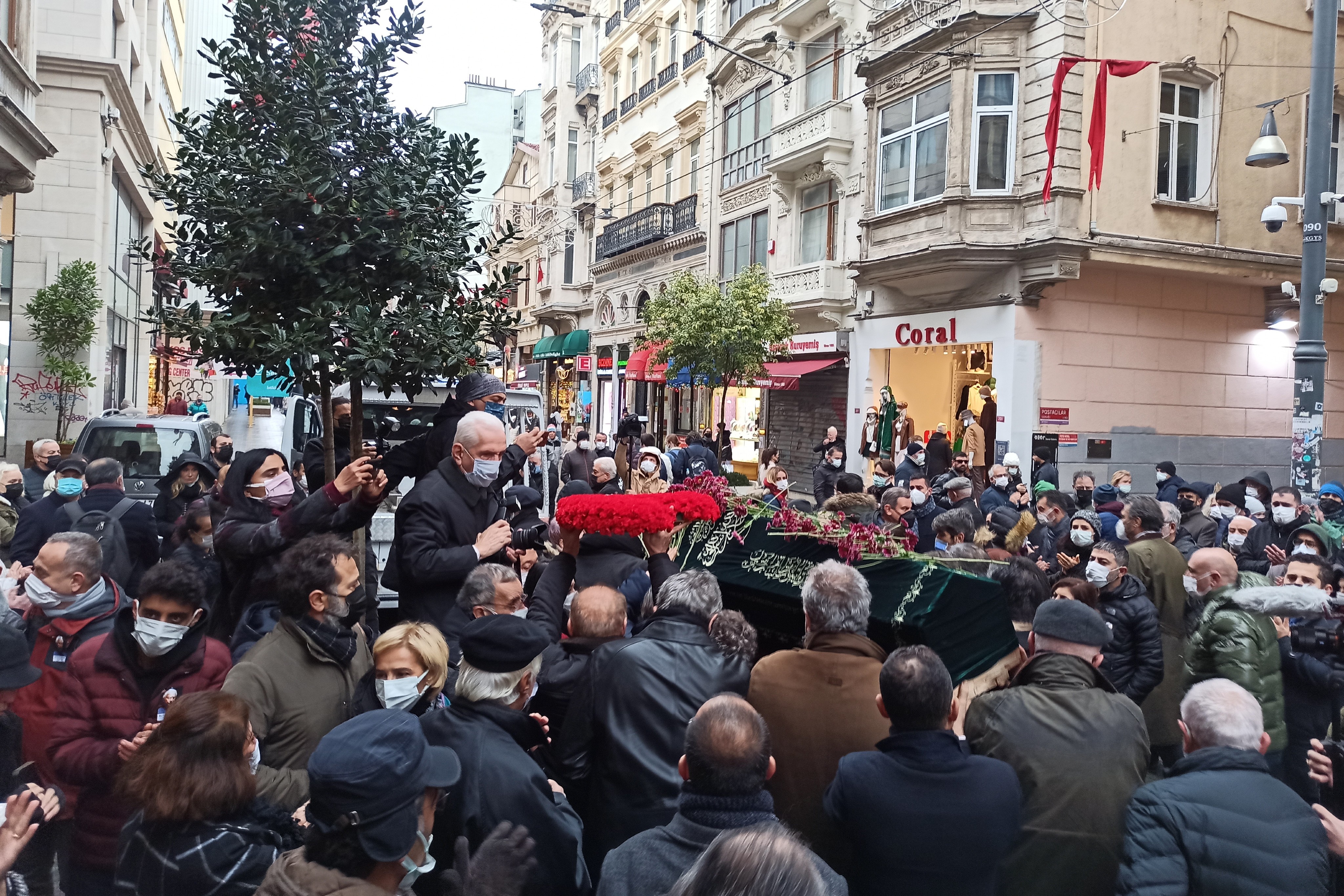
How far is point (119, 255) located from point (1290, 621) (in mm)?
26744

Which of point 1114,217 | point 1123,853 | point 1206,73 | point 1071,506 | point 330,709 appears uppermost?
point 1206,73

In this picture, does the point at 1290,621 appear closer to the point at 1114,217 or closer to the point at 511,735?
the point at 511,735

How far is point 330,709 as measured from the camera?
11.2 feet

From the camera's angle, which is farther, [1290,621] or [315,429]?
[315,429]

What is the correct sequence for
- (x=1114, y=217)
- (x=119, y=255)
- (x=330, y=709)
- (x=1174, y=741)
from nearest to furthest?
(x=330, y=709)
(x=1174, y=741)
(x=1114, y=217)
(x=119, y=255)

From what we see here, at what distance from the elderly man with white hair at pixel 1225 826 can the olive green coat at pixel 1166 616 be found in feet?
9.40

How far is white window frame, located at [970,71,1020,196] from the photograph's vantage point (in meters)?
16.6

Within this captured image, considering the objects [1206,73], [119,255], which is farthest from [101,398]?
[1206,73]

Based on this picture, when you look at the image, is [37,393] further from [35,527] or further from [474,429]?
[474,429]

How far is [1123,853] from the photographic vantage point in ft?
9.87

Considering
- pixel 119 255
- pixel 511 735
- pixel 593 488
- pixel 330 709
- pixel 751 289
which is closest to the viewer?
pixel 511 735

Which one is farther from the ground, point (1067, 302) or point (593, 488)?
point (1067, 302)

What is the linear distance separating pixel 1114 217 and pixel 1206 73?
325cm

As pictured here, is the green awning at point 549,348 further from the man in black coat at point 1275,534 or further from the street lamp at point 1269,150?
the man in black coat at point 1275,534
